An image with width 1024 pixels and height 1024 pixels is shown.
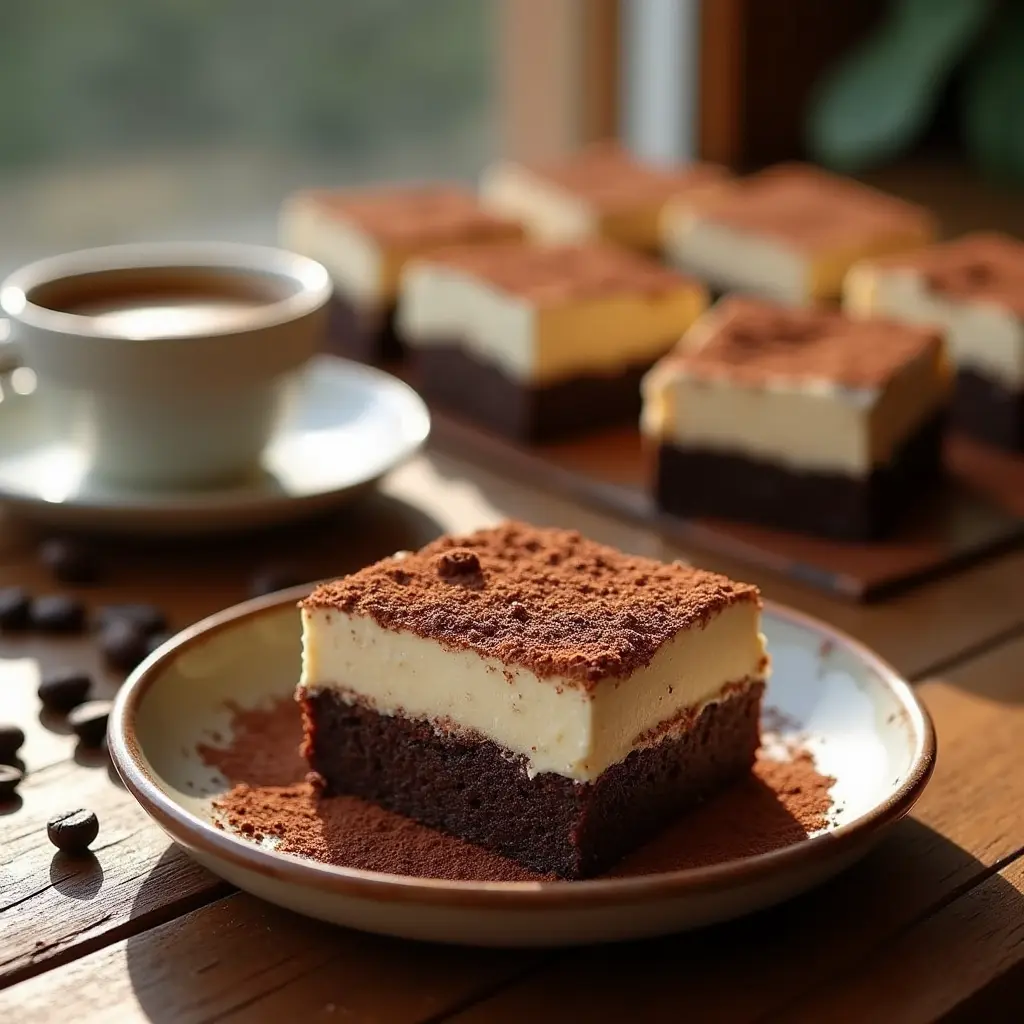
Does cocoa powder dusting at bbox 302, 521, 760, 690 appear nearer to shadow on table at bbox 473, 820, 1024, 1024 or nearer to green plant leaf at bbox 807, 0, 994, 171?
shadow on table at bbox 473, 820, 1024, 1024

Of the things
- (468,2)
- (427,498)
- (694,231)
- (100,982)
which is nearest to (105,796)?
(100,982)

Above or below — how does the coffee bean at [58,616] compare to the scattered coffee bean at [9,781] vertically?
below

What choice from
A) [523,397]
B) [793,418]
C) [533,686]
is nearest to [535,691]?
[533,686]

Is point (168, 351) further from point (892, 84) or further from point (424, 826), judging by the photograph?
point (892, 84)

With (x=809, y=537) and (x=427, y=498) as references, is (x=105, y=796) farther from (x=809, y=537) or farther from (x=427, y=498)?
(x=809, y=537)

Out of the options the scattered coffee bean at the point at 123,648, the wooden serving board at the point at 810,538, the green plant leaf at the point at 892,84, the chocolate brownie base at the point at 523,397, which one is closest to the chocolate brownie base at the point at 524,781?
the scattered coffee bean at the point at 123,648

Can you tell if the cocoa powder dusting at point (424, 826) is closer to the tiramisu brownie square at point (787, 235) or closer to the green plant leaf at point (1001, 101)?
the tiramisu brownie square at point (787, 235)
